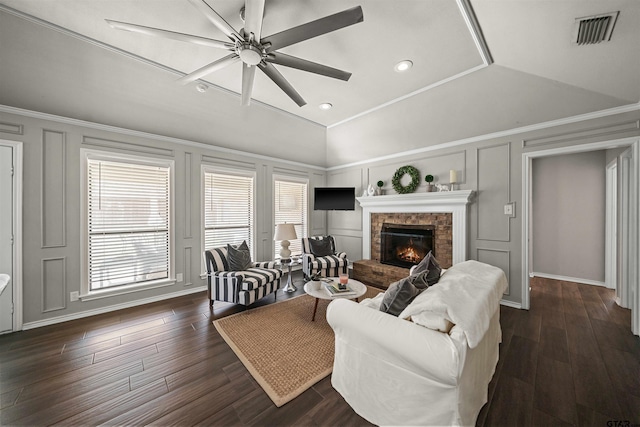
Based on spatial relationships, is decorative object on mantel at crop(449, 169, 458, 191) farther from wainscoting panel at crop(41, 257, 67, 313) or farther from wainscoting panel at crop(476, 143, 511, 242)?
wainscoting panel at crop(41, 257, 67, 313)

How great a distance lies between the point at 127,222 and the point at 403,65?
4.29 meters

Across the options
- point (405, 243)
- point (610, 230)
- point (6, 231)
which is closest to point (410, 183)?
point (405, 243)

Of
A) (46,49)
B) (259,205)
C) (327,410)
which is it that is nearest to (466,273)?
(327,410)

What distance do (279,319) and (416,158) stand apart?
3.72 meters

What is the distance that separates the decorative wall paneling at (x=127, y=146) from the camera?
317 cm

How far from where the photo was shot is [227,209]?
454 centimetres

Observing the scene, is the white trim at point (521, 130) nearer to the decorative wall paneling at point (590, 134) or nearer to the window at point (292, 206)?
the decorative wall paneling at point (590, 134)

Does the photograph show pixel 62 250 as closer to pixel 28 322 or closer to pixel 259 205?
pixel 28 322

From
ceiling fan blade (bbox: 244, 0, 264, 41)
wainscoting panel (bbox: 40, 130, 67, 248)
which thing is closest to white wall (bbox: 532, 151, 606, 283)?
ceiling fan blade (bbox: 244, 0, 264, 41)

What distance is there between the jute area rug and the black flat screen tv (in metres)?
2.48

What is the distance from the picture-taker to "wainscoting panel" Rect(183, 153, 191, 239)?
3965 mm

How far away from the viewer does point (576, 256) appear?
4590 millimetres

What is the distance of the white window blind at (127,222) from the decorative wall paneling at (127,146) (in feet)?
0.69

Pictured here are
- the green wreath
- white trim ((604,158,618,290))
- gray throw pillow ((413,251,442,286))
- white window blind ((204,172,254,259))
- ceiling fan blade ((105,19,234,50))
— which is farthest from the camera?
the green wreath
